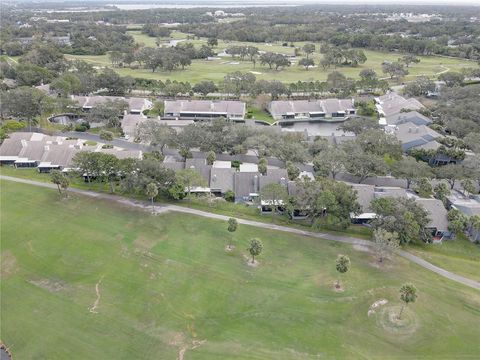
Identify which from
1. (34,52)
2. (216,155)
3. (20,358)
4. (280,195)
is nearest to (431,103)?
(216,155)

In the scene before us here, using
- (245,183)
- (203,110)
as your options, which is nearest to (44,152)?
(245,183)

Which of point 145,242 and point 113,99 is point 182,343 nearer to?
point 145,242

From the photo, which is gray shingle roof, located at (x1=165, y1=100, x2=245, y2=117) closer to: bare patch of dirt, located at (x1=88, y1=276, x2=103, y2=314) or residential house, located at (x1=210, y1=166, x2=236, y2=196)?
residential house, located at (x1=210, y1=166, x2=236, y2=196)

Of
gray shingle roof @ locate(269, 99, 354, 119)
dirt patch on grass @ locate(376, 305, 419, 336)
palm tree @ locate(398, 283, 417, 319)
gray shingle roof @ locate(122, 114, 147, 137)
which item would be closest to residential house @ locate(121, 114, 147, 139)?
gray shingle roof @ locate(122, 114, 147, 137)

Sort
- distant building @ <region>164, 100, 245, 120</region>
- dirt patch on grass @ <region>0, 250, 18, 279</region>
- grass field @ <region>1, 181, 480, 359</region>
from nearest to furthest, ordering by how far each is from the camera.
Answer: grass field @ <region>1, 181, 480, 359</region> < dirt patch on grass @ <region>0, 250, 18, 279</region> < distant building @ <region>164, 100, 245, 120</region>

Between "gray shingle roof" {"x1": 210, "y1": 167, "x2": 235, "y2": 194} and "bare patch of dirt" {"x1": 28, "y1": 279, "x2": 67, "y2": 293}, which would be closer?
"bare patch of dirt" {"x1": 28, "y1": 279, "x2": 67, "y2": 293}

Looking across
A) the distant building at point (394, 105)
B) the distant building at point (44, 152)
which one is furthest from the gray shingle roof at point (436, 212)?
the distant building at point (394, 105)

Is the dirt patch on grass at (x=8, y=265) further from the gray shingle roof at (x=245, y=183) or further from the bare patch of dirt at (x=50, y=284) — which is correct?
the gray shingle roof at (x=245, y=183)

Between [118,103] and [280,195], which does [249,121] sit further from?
[280,195]
